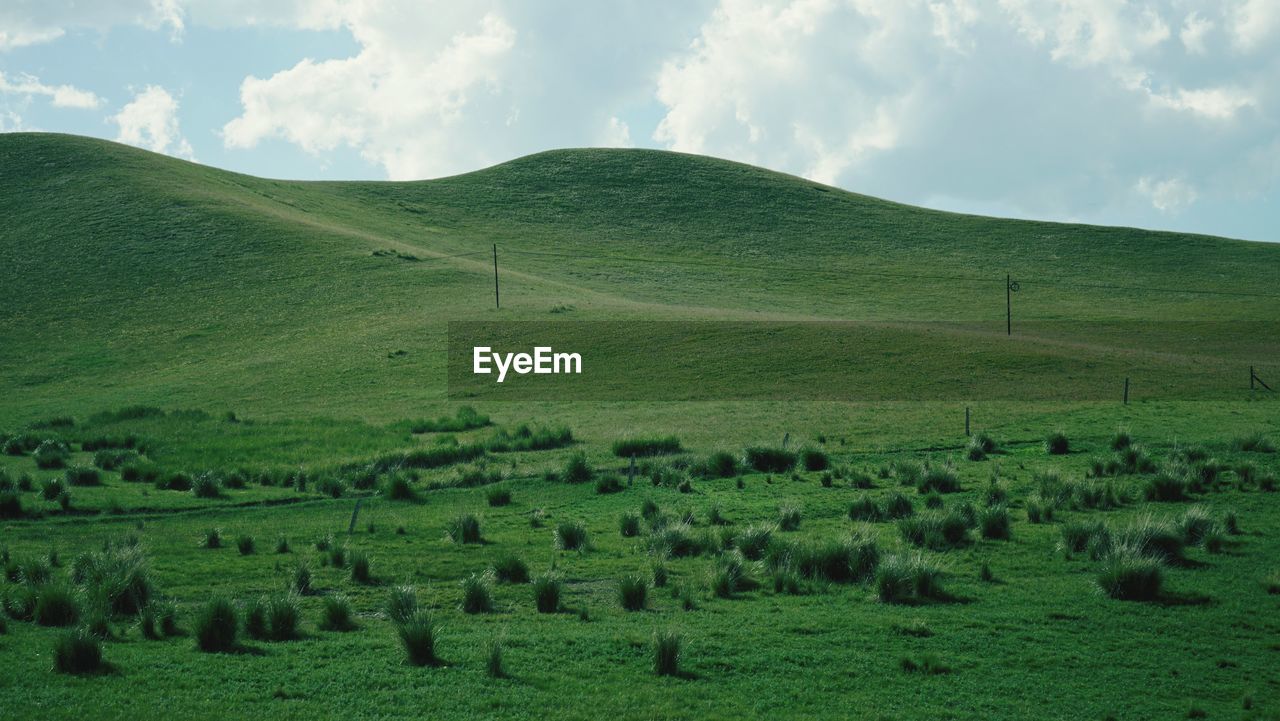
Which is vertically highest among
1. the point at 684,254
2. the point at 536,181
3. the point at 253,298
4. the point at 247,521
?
the point at 536,181

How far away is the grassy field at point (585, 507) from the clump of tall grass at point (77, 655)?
0.11 ft

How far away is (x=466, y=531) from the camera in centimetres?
2284

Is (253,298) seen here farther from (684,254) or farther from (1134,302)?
(1134,302)

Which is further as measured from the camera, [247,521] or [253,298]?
[253,298]

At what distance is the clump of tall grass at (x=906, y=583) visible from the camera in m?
16.3

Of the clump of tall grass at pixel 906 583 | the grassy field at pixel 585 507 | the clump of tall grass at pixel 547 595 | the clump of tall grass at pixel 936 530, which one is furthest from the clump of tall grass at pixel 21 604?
the clump of tall grass at pixel 936 530

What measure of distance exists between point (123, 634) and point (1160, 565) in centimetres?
1461

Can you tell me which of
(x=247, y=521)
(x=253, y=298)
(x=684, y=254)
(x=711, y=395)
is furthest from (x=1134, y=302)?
(x=247, y=521)

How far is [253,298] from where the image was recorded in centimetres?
7712

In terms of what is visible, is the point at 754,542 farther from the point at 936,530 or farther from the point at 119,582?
the point at 119,582

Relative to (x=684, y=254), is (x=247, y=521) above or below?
below

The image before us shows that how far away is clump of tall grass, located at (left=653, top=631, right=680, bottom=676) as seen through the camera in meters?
12.7

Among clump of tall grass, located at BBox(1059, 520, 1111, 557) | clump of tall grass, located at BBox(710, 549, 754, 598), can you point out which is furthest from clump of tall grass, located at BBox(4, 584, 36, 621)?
clump of tall grass, located at BBox(1059, 520, 1111, 557)

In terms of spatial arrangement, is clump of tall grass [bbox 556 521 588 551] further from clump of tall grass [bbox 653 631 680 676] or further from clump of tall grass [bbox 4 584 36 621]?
clump of tall grass [bbox 4 584 36 621]
